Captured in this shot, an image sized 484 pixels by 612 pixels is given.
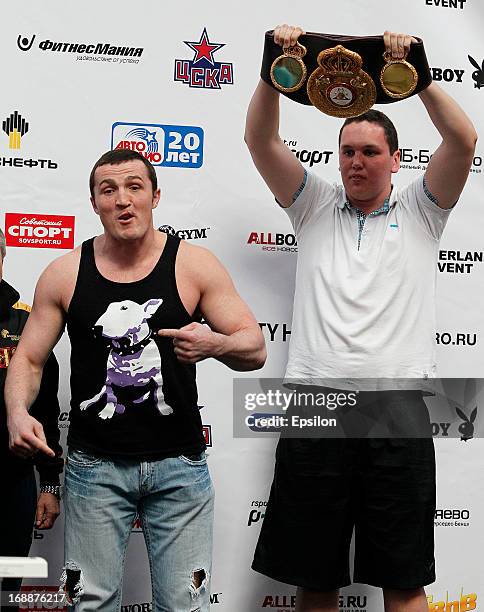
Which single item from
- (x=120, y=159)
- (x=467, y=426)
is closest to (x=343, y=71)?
(x=120, y=159)

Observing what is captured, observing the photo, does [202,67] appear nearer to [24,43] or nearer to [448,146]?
[24,43]

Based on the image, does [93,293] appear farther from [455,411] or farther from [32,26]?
[455,411]

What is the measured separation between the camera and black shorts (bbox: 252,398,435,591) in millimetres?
2461

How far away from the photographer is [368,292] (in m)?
2.52

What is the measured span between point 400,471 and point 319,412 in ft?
0.91

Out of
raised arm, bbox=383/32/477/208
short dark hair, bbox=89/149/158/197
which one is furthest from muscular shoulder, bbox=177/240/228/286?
raised arm, bbox=383/32/477/208

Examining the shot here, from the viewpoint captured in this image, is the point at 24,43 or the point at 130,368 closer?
the point at 130,368

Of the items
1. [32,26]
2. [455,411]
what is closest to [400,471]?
[455,411]

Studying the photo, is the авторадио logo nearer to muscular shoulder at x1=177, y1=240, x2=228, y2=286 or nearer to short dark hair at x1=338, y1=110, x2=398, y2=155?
muscular shoulder at x1=177, y1=240, x2=228, y2=286

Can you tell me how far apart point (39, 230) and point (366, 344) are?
1078mm

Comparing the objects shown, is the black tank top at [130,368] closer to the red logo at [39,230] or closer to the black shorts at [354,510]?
the black shorts at [354,510]

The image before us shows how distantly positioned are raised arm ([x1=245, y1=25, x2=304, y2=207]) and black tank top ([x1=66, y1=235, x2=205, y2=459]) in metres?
0.56

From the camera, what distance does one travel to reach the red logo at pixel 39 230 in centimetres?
277

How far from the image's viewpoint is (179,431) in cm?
222
